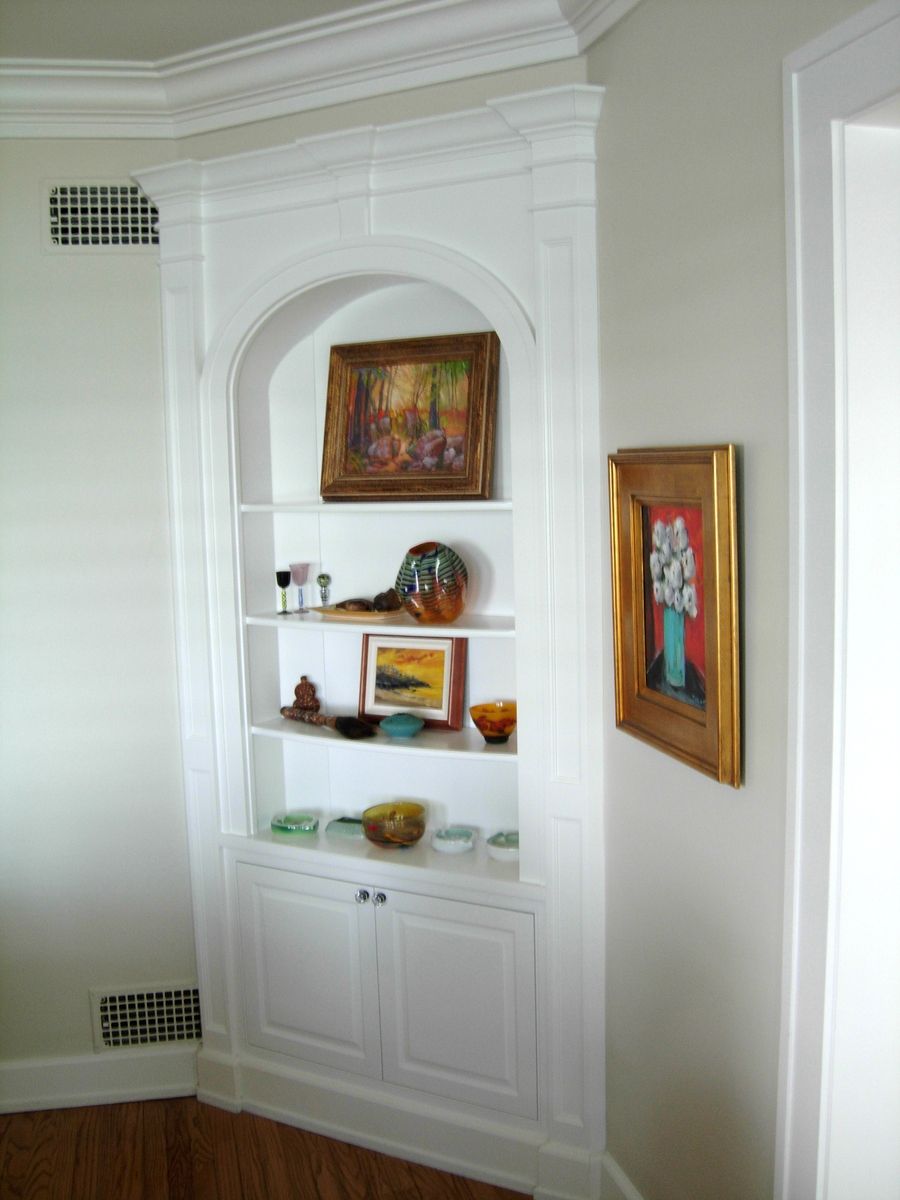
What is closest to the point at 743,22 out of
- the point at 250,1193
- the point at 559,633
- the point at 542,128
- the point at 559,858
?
the point at 542,128

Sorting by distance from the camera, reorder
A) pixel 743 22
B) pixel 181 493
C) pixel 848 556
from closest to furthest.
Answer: pixel 848 556
pixel 743 22
pixel 181 493

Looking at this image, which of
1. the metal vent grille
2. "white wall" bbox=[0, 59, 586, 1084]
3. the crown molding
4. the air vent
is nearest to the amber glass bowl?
"white wall" bbox=[0, 59, 586, 1084]

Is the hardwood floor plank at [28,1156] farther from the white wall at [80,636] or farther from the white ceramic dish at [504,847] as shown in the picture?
the white ceramic dish at [504,847]

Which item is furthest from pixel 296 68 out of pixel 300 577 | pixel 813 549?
pixel 813 549

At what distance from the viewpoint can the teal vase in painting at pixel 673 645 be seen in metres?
2.13

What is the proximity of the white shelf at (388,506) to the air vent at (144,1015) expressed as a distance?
1446 millimetres

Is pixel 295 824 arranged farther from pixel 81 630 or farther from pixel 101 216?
pixel 101 216

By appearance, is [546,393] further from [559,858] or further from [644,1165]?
[644,1165]

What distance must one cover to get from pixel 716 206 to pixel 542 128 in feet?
2.16

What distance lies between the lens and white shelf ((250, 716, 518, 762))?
2818 mm

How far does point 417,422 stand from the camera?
295cm

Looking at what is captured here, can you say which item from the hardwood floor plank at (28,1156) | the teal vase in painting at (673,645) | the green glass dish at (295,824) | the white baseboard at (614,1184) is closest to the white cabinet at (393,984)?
the green glass dish at (295,824)

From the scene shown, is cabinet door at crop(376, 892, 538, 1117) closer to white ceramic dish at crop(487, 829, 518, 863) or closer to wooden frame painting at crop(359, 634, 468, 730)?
white ceramic dish at crop(487, 829, 518, 863)

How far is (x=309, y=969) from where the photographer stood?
10.1 feet
